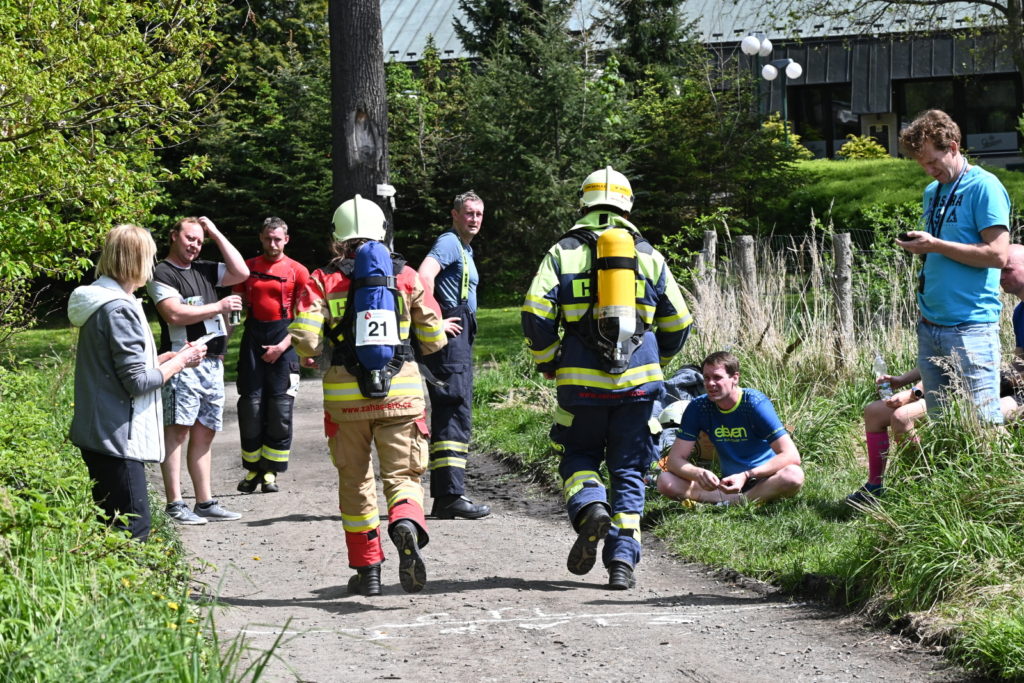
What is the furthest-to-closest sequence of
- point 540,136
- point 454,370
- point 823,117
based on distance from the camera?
point 823,117, point 540,136, point 454,370

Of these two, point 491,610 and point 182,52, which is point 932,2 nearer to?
point 182,52

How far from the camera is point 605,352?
6141 mm

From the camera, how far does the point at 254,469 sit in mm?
8992

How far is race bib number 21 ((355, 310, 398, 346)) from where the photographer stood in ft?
19.6

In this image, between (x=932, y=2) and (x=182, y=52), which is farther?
(x=932, y=2)

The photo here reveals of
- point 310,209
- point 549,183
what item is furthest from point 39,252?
point 310,209

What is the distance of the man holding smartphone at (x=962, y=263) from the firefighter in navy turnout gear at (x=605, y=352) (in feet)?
4.24

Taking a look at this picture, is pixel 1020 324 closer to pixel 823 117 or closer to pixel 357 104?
pixel 357 104

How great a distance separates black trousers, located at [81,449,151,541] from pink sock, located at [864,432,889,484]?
13.0 ft

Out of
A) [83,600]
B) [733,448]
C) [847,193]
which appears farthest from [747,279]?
[847,193]

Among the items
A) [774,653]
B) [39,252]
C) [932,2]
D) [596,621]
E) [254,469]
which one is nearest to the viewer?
[774,653]

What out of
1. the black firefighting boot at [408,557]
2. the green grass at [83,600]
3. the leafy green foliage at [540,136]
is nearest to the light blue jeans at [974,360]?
the black firefighting boot at [408,557]

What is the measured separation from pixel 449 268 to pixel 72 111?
13.5ft

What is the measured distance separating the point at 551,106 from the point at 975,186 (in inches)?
592
